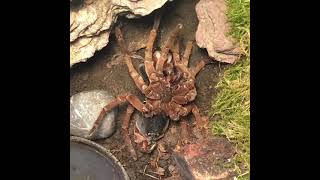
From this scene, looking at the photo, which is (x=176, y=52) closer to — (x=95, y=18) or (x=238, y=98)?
(x=238, y=98)

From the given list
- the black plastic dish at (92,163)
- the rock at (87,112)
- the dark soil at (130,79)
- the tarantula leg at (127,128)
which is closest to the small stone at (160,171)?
→ the dark soil at (130,79)

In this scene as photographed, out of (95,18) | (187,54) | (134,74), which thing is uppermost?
(95,18)

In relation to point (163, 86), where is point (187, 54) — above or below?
above

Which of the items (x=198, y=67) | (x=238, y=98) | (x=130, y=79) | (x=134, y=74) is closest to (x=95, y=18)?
(x=134, y=74)

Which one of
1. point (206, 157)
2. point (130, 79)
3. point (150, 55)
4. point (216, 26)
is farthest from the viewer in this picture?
point (130, 79)

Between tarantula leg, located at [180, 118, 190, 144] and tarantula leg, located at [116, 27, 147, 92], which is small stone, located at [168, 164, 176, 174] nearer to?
tarantula leg, located at [180, 118, 190, 144]

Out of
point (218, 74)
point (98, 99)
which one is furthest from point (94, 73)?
point (218, 74)

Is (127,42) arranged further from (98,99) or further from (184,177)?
(184,177)
